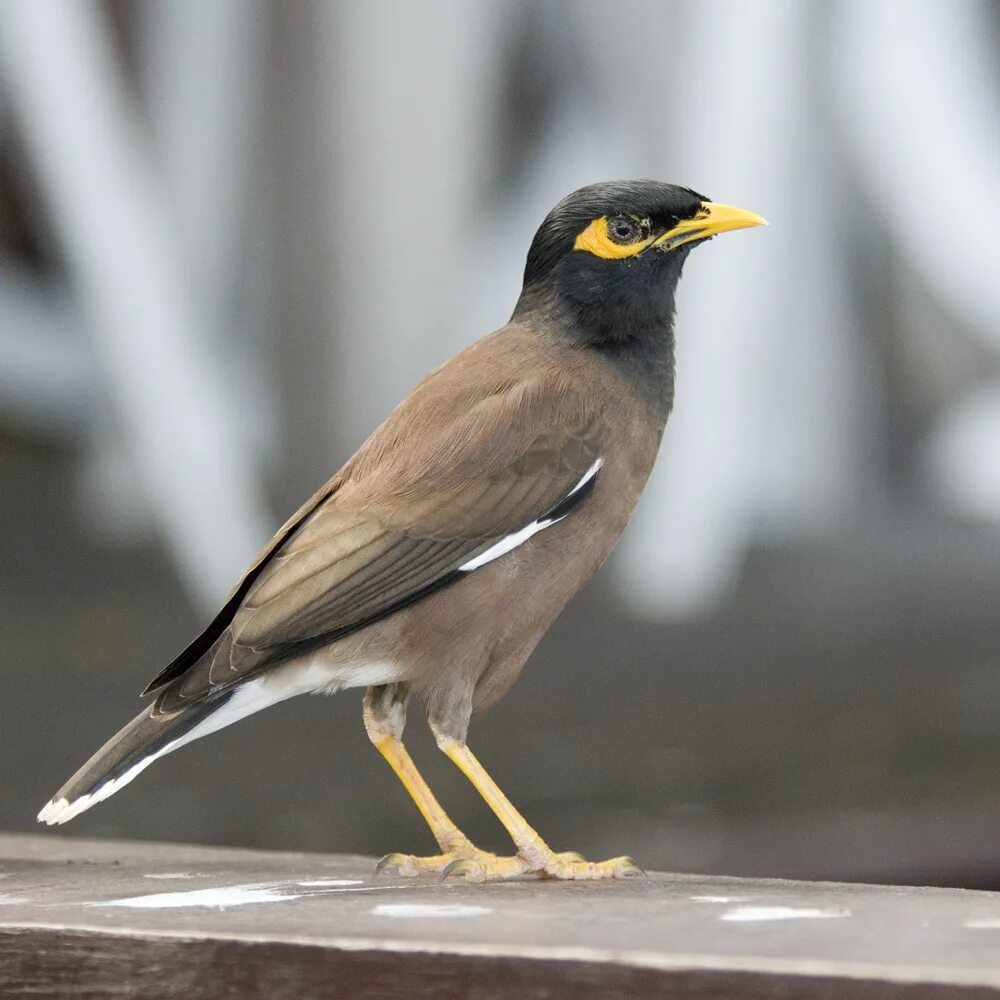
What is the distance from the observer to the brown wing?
8.11 ft

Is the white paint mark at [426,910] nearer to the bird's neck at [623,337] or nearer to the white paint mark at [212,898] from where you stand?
the white paint mark at [212,898]

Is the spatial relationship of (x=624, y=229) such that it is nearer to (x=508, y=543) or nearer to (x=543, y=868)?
(x=508, y=543)

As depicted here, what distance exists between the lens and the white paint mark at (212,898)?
1.98 metres

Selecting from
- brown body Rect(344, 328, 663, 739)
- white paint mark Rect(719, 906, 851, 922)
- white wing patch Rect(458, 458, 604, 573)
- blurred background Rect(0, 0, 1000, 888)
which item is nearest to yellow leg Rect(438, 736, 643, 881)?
brown body Rect(344, 328, 663, 739)

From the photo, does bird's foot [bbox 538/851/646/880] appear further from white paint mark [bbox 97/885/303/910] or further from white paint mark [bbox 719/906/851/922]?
white paint mark [bbox 719/906/851/922]

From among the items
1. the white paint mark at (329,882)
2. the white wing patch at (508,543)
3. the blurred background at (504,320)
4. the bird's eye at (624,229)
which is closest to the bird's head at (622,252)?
the bird's eye at (624,229)

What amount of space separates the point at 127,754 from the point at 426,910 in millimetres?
658

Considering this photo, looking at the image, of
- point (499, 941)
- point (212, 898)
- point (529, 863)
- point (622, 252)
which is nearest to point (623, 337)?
point (622, 252)

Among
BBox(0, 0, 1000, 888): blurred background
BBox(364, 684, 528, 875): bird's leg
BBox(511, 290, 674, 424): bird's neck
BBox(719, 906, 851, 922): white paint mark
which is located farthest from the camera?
BBox(0, 0, 1000, 888): blurred background

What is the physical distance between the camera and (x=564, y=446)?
262 cm

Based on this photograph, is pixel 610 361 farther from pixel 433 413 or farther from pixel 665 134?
pixel 665 134

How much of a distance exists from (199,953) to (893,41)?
→ 522 cm

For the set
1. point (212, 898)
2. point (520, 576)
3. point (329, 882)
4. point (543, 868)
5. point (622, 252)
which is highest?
point (622, 252)

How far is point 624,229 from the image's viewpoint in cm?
278
